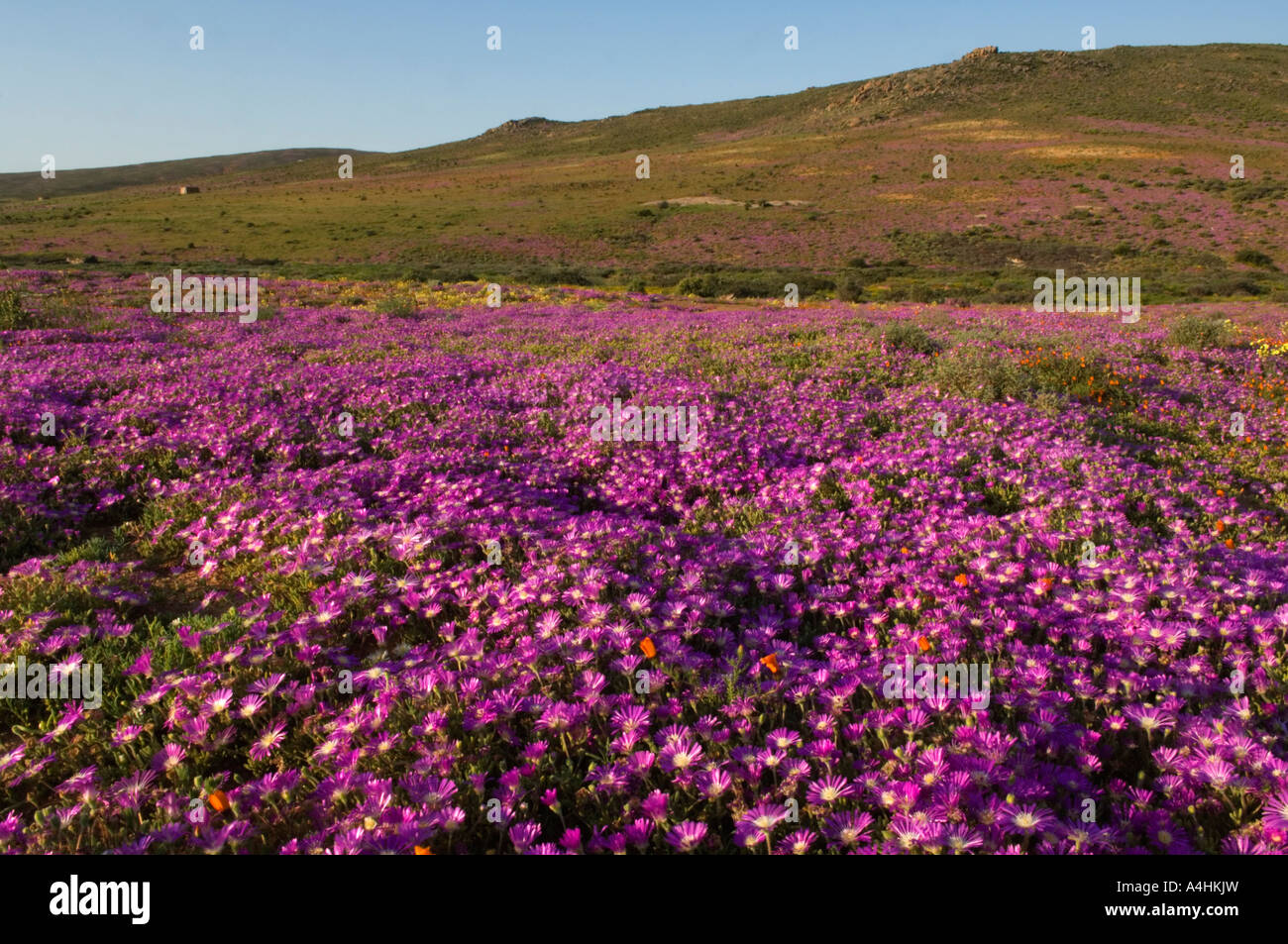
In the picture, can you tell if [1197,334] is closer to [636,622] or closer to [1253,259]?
[636,622]

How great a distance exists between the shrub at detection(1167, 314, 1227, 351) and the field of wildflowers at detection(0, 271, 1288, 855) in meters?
5.90

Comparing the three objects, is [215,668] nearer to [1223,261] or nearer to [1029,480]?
[1029,480]

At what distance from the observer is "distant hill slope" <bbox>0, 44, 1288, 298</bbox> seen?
5497 centimetres

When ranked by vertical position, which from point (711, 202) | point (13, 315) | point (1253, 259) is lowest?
point (13, 315)

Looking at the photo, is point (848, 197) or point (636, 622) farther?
point (848, 197)

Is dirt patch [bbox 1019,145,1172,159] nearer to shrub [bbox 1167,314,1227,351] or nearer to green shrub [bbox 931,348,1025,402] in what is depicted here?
shrub [bbox 1167,314,1227,351]

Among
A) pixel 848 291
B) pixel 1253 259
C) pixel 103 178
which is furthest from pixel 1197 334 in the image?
pixel 103 178

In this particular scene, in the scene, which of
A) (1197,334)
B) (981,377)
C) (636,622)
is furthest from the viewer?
(1197,334)

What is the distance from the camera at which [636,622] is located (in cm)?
388

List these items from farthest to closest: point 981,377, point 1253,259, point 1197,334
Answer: point 1253,259 < point 1197,334 < point 981,377

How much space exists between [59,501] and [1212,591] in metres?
9.01

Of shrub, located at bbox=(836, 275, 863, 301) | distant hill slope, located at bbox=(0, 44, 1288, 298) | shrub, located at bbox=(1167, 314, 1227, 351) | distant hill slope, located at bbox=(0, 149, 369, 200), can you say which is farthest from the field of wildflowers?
distant hill slope, located at bbox=(0, 149, 369, 200)

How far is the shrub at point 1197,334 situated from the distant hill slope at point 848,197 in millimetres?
28953

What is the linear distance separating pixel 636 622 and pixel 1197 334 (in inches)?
631
